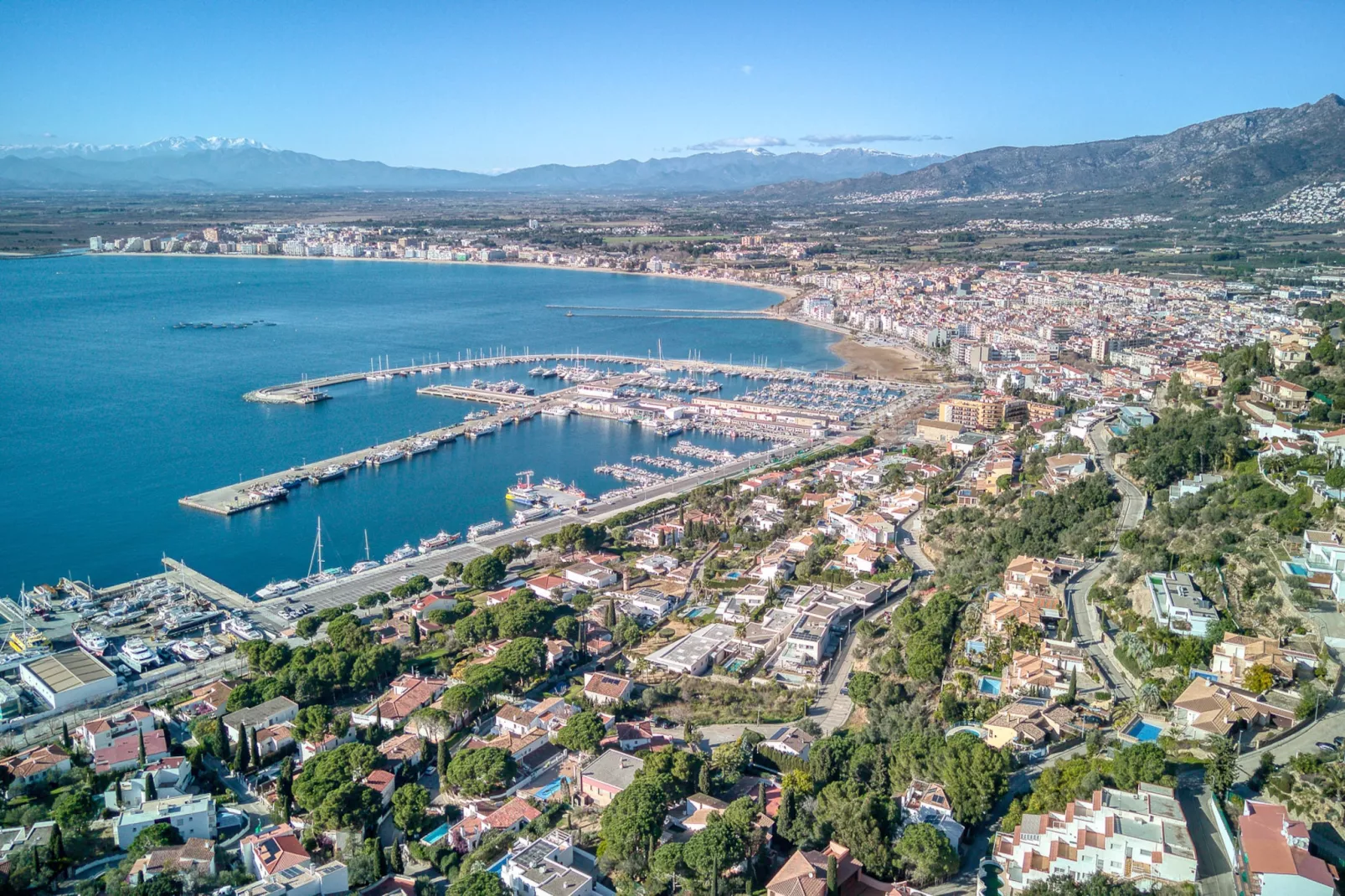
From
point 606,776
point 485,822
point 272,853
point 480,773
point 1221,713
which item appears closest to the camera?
point 272,853

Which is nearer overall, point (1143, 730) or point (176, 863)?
point (176, 863)

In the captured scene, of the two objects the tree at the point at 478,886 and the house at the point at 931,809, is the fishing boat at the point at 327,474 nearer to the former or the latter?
the tree at the point at 478,886

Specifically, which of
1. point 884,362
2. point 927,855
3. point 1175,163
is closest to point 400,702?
point 927,855

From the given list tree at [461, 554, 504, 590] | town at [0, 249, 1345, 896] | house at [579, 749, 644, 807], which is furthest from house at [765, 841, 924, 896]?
tree at [461, 554, 504, 590]

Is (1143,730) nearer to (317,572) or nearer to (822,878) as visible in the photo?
(822,878)

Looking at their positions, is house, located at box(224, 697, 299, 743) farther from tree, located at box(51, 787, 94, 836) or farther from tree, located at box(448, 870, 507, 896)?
tree, located at box(448, 870, 507, 896)

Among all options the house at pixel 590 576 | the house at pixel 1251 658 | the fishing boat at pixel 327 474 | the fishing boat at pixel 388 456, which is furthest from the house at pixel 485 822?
the fishing boat at pixel 388 456

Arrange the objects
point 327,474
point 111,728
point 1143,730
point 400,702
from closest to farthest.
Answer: point 1143,730 < point 111,728 < point 400,702 < point 327,474
